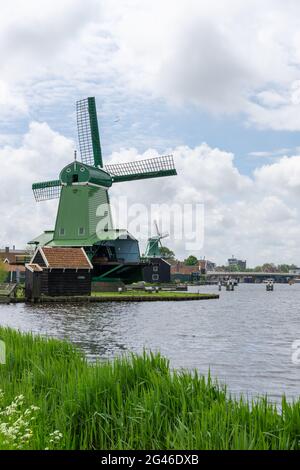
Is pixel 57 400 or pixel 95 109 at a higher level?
pixel 95 109

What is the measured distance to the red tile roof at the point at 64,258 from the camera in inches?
1975

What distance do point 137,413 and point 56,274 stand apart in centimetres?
4287

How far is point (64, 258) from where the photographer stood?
168 ft

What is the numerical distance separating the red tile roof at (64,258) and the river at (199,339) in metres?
8.43

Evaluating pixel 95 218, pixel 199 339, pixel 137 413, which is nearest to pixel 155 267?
pixel 95 218

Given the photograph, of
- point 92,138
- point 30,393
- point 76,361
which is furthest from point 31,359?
point 92,138

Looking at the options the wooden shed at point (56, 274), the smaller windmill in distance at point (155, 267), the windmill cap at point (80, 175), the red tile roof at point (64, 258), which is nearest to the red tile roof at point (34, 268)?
the wooden shed at point (56, 274)

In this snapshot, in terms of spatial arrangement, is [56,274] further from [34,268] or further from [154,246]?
A: [154,246]

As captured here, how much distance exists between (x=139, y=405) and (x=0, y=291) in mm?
45138

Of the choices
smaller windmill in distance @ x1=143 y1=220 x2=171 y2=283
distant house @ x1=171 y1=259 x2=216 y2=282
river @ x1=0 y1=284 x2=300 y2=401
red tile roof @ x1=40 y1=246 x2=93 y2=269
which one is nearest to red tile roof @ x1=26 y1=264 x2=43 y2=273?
red tile roof @ x1=40 y1=246 x2=93 y2=269

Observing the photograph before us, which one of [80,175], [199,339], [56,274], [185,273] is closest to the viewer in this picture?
[199,339]

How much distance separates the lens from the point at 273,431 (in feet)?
22.4

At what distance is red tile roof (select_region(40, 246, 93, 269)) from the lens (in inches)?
1975
